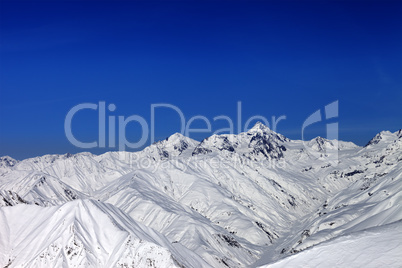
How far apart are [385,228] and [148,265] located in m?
166

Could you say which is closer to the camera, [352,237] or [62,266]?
[352,237]

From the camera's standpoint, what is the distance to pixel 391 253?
133 feet

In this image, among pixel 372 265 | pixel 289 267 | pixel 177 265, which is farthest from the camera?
pixel 177 265

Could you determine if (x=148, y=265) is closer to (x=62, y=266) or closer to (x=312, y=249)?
(x=62, y=266)

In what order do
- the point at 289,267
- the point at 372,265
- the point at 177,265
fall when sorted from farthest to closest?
the point at 177,265 < the point at 289,267 < the point at 372,265

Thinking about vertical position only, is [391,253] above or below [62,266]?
above

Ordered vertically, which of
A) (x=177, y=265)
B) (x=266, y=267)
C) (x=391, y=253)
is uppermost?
(x=391, y=253)

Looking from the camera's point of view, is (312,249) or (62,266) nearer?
(312,249)

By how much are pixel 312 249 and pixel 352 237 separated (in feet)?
15.3

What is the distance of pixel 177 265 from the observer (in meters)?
198

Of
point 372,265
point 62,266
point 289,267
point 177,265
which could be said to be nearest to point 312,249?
point 289,267

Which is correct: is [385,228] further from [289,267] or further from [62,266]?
[62,266]

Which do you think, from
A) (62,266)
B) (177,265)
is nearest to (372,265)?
(177,265)

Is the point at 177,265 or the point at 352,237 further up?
the point at 352,237
